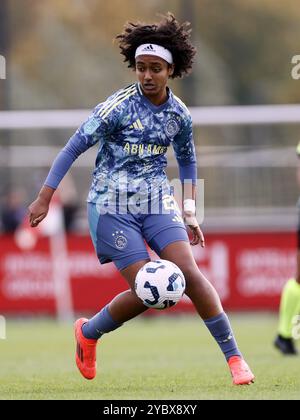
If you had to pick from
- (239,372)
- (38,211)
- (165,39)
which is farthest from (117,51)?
(38,211)

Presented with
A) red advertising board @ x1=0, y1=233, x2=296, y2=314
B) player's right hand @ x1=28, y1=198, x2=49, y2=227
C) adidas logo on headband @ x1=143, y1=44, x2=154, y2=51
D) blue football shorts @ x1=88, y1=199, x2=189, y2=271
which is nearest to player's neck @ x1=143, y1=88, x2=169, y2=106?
adidas logo on headband @ x1=143, y1=44, x2=154, y2=51

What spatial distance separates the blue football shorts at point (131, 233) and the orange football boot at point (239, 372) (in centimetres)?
84

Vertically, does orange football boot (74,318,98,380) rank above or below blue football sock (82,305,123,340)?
below

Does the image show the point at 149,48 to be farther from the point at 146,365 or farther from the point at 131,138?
the point at 146,365

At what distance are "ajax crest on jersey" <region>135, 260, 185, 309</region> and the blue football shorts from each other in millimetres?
197

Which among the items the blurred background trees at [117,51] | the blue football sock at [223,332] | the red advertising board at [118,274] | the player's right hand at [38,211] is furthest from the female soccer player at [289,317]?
the blurred background trees at [117,51]

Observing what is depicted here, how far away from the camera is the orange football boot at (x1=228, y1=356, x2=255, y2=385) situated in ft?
Answer: 25.8

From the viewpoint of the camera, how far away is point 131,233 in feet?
25.7

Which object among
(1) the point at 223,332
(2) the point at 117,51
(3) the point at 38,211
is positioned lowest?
(1) the point at 223,332

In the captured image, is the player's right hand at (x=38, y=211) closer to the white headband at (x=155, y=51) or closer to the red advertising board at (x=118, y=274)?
the white headband at (x=155, y=51)

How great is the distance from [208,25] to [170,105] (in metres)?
20.7

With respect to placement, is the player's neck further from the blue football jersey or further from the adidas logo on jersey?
the adidas logo on jersey

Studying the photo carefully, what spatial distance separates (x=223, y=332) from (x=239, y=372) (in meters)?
0.27
